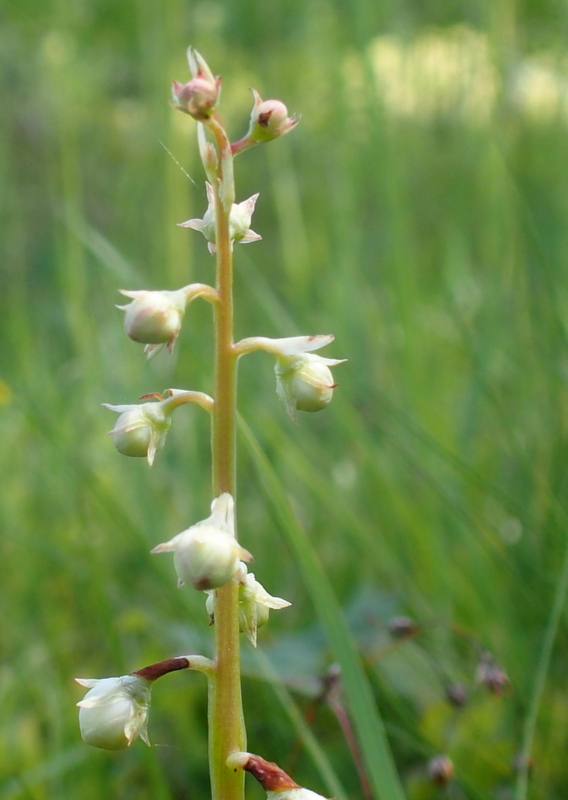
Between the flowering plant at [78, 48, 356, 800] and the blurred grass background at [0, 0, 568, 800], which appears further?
the blurred grass background at [0, 0, 568, 800]

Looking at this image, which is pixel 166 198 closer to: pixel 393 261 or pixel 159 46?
pixel 159 46

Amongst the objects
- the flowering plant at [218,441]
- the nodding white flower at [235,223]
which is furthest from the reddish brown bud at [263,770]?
the nodding white flower at [235,223]

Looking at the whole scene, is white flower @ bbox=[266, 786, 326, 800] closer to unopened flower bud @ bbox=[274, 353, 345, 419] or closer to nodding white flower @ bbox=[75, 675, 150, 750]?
nodding white flower @ bbox=[75, 675, 150, 750]

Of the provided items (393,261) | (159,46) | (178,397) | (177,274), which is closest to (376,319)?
(177,274)

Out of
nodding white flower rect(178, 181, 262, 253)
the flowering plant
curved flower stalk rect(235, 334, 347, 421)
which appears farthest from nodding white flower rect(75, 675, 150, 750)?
nodding white flower rect(178, 181, 262, 253)

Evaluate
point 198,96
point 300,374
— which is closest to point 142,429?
point 300,374

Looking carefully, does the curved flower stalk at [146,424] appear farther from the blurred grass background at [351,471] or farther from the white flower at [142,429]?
the blurred grass background at [351,471]

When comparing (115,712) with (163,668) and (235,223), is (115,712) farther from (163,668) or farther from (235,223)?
(235,223)
